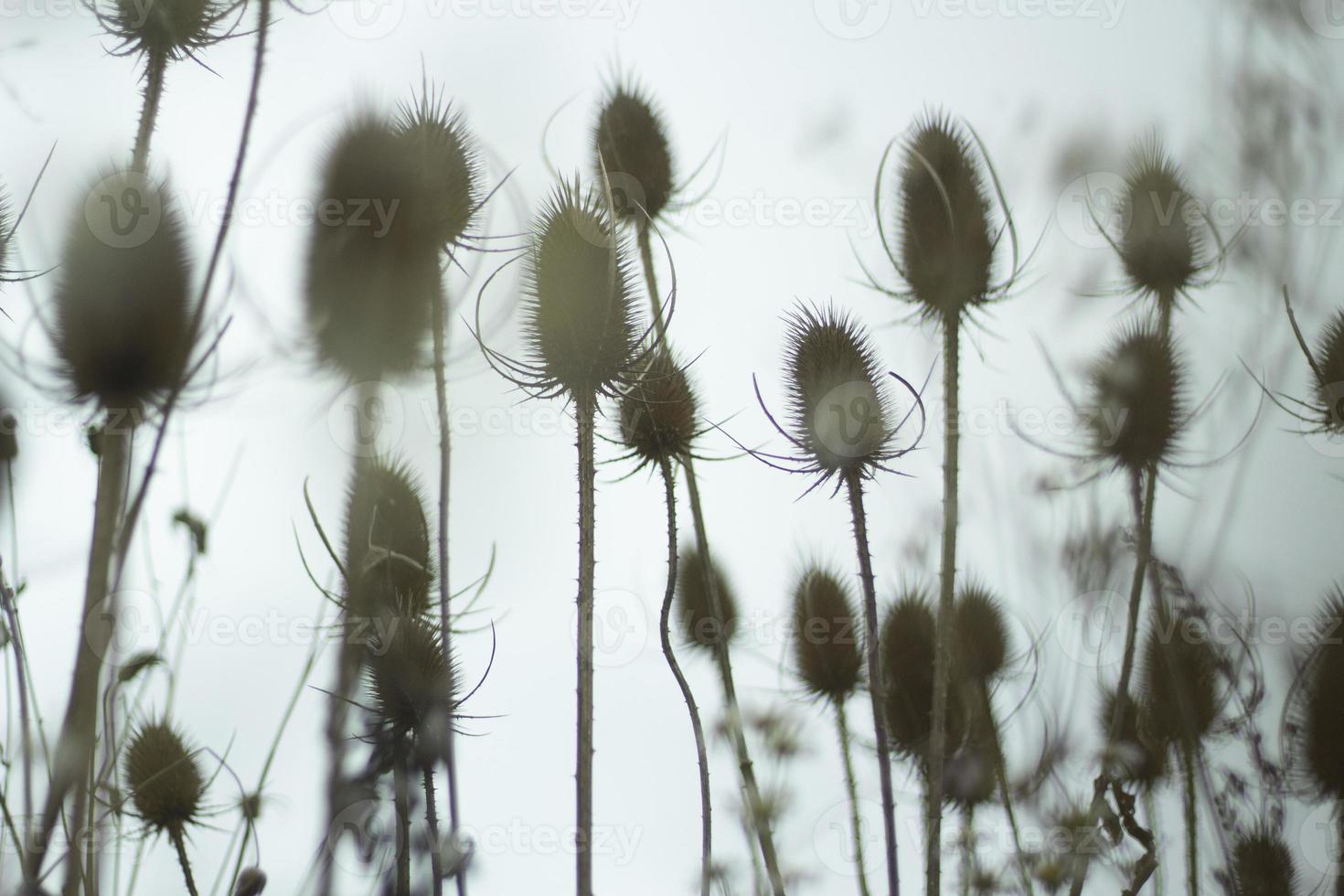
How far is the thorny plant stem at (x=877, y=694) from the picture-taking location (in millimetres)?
2527

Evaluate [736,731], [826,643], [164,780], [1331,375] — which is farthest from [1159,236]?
[164,780]

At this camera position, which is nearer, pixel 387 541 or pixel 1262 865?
pixel 387 541

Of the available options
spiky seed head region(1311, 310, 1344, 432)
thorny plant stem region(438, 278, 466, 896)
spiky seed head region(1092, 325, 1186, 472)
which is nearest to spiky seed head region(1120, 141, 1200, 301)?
spiky seed head region(1092, 325, 1186, 472)

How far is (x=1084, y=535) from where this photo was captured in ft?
11.1

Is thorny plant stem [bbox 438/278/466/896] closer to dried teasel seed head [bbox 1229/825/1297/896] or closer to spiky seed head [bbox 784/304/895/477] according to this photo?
spiky seed head [bbox 784/304/895/477]

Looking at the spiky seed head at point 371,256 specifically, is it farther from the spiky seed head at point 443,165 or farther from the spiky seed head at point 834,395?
the spiky seed head at point 834,395

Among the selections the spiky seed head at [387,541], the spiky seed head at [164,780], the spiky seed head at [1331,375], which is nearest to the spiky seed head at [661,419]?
the spiky seed head at [387,541]

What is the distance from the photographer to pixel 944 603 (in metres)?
2.84

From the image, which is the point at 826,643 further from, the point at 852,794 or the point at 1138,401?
the point at 1138,401

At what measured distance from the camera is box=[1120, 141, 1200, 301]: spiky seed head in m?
3.62

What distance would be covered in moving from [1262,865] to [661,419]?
219cm

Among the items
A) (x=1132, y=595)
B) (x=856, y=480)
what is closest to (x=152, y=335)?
(x=856, y=480)

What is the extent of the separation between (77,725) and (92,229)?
114 cm

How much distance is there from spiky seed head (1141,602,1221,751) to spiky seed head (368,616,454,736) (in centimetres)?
212
